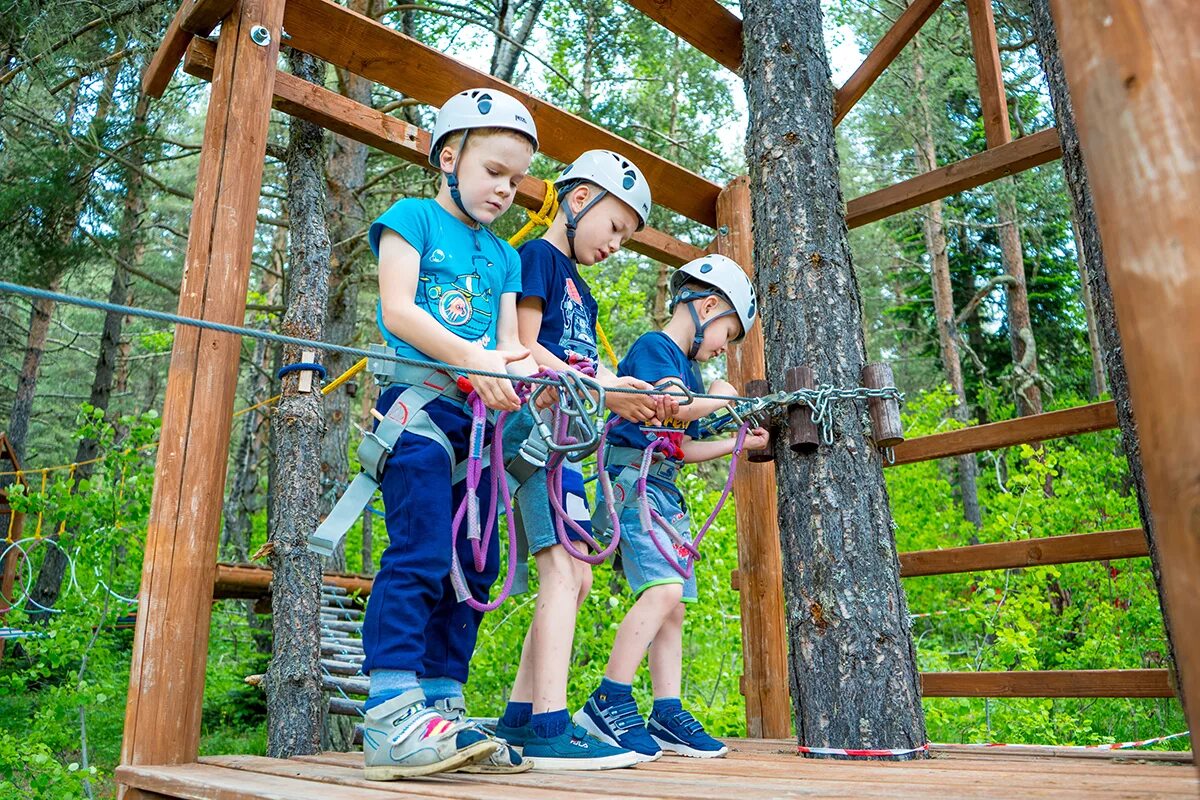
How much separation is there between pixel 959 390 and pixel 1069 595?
12.0ft

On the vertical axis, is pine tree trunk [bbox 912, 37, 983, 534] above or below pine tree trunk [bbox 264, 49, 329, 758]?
above

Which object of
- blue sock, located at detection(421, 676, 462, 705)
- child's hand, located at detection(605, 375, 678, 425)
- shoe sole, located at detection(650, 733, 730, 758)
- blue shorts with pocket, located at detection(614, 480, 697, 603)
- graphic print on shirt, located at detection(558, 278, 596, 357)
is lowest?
shoe sole, located at detection(650, 733, 730, 758)

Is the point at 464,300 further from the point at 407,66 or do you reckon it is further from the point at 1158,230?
the point at 1158,230

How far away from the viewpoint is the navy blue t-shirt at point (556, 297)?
2736 millimetres

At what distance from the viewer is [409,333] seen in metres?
2.29

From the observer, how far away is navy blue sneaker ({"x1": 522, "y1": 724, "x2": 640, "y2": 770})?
89.8 inches

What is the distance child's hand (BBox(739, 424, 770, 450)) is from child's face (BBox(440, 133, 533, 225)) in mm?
1035

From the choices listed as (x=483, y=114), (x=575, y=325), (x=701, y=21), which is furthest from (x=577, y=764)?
(x=701, y=21)

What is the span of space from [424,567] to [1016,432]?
9.10 ft

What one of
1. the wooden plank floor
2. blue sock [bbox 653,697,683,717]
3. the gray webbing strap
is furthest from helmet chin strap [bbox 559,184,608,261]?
the wooden plank floor

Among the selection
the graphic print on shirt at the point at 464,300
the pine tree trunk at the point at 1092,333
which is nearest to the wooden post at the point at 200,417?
the graphic print on shirt at the point at 464,300

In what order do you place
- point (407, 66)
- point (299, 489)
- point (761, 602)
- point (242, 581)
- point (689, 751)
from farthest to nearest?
point (242, 581) → point (299, 489) → point (761, 602) → point (407, 66) → point (689, 751)

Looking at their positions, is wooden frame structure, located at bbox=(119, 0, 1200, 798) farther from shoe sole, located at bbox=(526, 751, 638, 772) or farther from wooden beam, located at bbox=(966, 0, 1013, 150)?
shoe sole, located at bbox=(526, 751, 638, 772)

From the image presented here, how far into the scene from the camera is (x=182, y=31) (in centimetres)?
304
